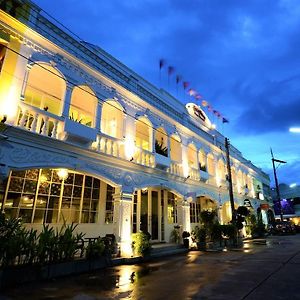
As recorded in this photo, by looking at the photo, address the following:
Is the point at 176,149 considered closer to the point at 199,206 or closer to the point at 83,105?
the point at 199,206

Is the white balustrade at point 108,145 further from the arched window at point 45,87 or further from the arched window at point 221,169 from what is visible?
the arched window at point 221,169

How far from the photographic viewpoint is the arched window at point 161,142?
12.3 metres

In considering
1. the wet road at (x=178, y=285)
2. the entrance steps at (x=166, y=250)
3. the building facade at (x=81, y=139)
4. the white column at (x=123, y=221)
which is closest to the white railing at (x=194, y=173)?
the building facade at (x=81, y=139)

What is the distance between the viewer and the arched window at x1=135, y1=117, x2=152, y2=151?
1199 cm

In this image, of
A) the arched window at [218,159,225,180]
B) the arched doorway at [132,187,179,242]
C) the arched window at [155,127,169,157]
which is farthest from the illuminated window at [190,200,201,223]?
the arched window at [155,127,169,157]

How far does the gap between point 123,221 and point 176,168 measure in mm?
4885

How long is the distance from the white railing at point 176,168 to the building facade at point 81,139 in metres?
0.07

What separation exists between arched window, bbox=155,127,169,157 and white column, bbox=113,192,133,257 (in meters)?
3.23

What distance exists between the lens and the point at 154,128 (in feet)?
40.3

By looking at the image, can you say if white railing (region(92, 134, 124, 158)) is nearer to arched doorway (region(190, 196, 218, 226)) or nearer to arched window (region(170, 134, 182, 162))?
arched window (region(170, 134, 182, 162))

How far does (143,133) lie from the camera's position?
13.1 m

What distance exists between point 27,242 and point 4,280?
2.72 ft

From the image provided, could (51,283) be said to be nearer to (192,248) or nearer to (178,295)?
(178,295)

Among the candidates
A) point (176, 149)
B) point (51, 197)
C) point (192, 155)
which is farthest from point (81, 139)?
point (192, 155)
